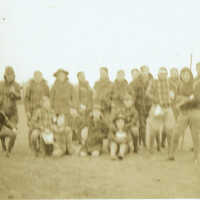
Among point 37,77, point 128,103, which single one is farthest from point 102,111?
point 37,77

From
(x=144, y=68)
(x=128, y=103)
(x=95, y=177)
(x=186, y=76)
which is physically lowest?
(x=95, y=177)

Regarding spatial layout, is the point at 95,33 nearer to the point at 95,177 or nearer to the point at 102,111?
the point at 102,111

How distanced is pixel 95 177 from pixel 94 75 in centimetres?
138

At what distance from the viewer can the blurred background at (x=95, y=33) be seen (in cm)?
420

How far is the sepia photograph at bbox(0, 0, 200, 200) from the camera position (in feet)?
13.3

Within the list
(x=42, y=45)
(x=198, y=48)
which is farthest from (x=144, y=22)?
(x=42, y=45)

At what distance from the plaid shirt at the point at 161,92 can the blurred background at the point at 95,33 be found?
1.12ft

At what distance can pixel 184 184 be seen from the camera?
3850 millimetres

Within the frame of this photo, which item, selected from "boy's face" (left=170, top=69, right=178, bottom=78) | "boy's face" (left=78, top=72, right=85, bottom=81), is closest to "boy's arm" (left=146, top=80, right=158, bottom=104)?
"boy's face" (left=170, top=69, right=178, bottom=78)

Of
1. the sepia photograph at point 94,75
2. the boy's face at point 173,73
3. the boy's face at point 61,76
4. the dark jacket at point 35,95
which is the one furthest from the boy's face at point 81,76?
the boy's face at point 173,73

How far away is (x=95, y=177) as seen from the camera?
3.95 meters

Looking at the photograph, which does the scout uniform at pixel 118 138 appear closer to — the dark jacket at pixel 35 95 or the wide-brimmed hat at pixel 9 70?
the dark jacket at pixel 35 95

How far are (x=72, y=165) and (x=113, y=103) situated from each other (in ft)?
3.84

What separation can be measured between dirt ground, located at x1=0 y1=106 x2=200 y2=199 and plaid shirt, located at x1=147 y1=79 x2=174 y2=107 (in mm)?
588
